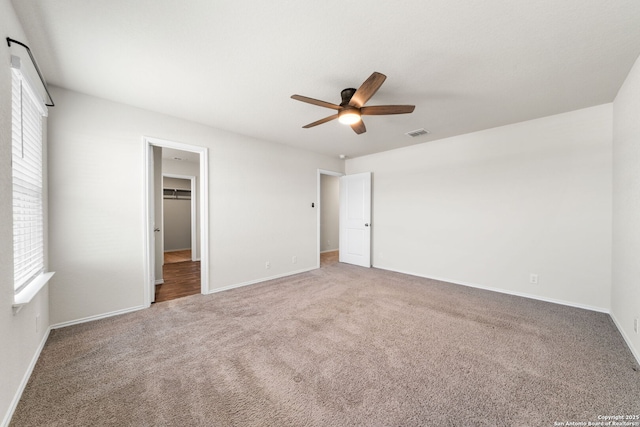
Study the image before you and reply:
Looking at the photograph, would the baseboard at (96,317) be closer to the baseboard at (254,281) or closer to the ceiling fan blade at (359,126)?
the baseboard at (254,281)

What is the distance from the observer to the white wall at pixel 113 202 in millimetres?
2492

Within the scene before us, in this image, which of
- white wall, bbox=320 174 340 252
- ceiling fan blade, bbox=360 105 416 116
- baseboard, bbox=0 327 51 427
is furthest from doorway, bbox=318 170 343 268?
baseboard, bbox=0 327 51 427

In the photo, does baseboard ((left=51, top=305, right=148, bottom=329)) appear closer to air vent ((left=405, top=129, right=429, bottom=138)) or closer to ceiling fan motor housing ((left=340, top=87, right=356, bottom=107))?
ceiling fan motor housing ((left=340, top=87, right=356, bottom=107))

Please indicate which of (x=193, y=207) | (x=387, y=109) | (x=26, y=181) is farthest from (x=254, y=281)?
(x=387, y=109)

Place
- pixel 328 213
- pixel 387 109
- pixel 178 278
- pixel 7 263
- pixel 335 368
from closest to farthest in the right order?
pixel 7 263, pixel 335 368, pixel 387 109, pixel 178 278, pixel 328 213

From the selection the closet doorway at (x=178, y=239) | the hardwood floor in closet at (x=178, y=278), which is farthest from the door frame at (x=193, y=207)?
the hardwood floor in closet at (x=178, y=278)

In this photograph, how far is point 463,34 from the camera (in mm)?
1725

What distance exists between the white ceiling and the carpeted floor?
2482 millimetres

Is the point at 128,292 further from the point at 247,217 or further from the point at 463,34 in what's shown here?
the point at 463,34

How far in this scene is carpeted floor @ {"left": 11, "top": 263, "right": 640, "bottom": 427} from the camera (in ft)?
4.71

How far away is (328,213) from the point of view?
7203mm

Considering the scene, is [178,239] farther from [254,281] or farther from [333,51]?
[333,51]

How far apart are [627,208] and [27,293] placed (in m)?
5.08

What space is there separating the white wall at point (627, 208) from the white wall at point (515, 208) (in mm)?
210
